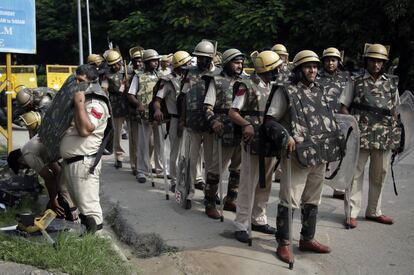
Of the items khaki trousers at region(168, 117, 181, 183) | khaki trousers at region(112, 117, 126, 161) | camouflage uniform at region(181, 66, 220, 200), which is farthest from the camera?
khaki trousers at region(112, 117, 126, 161)

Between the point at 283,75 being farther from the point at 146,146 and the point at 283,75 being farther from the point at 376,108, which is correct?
the point at 146,146

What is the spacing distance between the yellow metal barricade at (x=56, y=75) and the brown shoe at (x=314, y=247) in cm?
1632

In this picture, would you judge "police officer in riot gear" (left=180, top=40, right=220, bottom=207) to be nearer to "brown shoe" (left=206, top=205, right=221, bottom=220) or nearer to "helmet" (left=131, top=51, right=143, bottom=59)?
"brown shoe" (left=206, top=205, right=221, bottom=220)

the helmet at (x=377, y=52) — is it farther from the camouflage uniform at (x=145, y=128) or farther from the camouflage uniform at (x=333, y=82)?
the camouflage uniform at (x=145, y=128)

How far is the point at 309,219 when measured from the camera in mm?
5180

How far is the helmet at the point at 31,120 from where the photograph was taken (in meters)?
6.21

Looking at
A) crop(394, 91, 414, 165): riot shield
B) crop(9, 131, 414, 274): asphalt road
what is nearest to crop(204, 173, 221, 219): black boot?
crop(9, 131, 414, 274): asphalt road

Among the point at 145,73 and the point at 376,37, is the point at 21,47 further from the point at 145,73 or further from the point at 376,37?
the point at 376,37

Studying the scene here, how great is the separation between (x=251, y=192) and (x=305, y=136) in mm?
942

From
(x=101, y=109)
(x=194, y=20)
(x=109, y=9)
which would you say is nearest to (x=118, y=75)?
(x=101, y=109)

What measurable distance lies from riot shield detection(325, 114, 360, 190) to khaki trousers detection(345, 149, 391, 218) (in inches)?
7.1

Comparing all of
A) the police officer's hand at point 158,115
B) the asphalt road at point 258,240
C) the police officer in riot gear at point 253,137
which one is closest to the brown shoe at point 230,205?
the asphalt road at point 258,240

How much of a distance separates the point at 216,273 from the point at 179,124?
319 cm

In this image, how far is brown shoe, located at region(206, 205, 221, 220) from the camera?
6.33m
